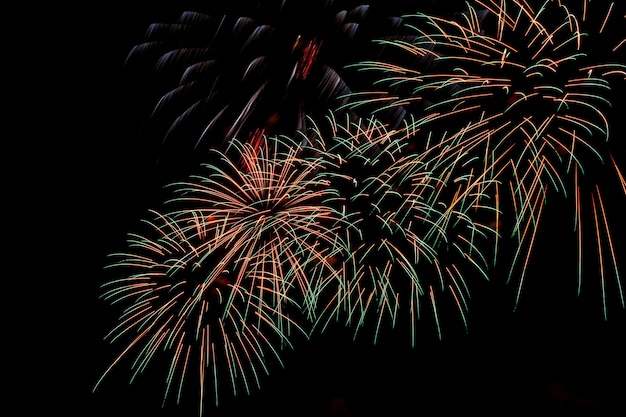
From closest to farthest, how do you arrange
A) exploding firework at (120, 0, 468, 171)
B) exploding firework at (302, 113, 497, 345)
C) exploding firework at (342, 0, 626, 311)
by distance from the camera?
exploding firework at (342, 0, 626, 311)
exploding firework at (302, 113, 497, 345)
exploding firework at (120, 0, 468, 171)

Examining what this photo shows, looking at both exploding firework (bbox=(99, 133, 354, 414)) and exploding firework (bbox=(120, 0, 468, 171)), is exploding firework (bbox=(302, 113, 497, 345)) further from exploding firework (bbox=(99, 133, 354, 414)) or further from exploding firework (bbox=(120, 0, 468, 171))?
exploding firework (bbox=(120, 0, 468, 171))

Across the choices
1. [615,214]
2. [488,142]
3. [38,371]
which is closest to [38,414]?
[38,371]

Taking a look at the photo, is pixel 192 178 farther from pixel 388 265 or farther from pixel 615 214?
pixel 615 214

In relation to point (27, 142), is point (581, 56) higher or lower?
lower

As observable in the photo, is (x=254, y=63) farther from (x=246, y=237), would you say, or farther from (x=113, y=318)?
(x=113, y=318)

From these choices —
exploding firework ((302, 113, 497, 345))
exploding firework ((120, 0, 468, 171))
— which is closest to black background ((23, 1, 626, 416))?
exploding firework ((120, 0, 468, 171))

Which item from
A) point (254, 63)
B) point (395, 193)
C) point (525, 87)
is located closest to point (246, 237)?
point (395, 193)
